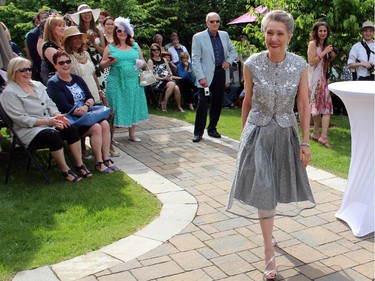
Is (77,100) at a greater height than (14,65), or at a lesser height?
lesser

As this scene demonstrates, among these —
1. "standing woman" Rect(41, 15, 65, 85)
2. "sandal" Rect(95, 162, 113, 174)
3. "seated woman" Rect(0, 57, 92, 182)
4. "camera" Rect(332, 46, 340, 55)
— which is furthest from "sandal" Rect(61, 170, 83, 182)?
"camera" Rect(332, 46, 340, 55)

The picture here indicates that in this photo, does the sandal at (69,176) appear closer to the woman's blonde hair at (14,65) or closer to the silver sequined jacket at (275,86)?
the woman's blonde hair at (14,65)

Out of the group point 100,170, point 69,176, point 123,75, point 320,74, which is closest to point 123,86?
point 123,75

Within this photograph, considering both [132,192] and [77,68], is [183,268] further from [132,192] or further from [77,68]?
[77,68]

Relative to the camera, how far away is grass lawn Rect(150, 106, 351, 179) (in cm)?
579

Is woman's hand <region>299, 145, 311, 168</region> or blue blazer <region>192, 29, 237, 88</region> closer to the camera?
woman's hand <region>299, 145, 311, 168</region>

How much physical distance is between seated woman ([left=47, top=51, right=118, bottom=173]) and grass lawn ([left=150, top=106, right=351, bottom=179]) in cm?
240

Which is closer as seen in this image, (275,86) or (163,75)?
(275,86)

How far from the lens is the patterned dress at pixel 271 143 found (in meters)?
3.12

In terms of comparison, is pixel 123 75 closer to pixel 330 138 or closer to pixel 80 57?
pixel 80 57

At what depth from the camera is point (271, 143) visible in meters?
3.18

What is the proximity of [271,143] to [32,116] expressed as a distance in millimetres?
2942

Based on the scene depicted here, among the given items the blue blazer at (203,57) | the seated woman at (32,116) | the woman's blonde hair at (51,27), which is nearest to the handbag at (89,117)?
the seated woman at (32,116)

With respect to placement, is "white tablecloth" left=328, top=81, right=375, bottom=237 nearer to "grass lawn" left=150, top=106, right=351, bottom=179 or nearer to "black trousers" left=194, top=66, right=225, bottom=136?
"grass lawn" left=150, top=106, right=351, bottom=179
